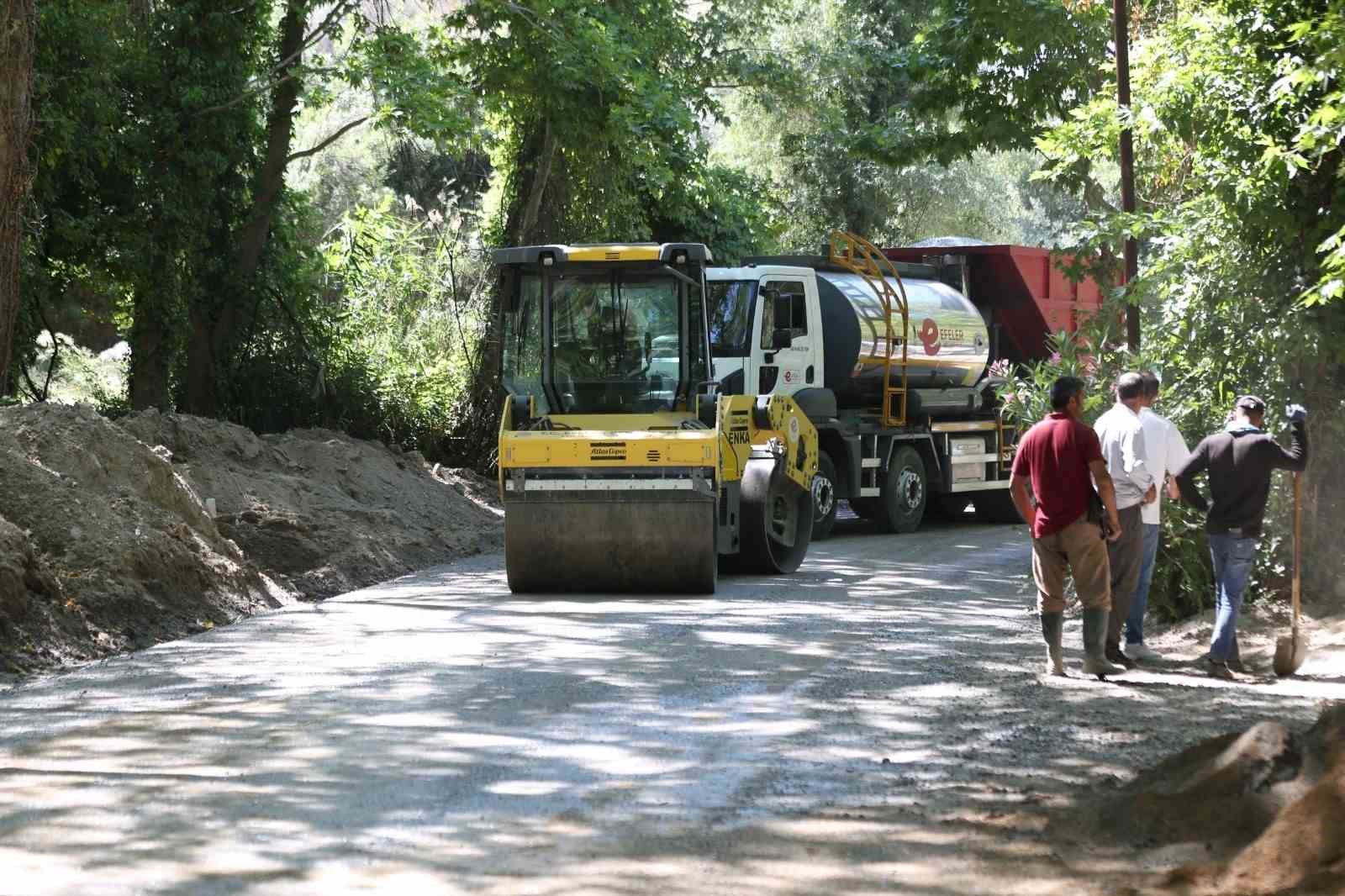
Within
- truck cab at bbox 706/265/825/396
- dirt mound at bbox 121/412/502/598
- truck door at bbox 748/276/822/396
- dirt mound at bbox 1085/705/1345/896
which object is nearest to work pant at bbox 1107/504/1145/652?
dirt mound at bbox 1085/705/1345/896

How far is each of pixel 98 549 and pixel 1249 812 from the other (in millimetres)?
9465

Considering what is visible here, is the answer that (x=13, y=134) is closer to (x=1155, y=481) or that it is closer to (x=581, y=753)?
(x=581, y=753)

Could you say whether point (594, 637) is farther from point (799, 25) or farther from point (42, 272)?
point (799, 25)

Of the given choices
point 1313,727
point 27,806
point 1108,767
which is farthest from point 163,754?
point 1313,727

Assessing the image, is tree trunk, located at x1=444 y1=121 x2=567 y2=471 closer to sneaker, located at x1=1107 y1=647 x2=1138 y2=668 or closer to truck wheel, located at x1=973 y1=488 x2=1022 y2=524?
truck wheel, located at x1=973 y1=488 x2=1022 y2=524

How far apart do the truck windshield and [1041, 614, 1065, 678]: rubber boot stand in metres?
6.41

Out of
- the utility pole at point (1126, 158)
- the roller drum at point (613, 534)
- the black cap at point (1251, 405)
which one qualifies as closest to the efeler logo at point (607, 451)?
the roller drum at point (613, 534)

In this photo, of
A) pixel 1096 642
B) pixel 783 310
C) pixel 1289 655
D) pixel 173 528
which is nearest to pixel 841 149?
pixel 783 310

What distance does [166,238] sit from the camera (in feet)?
75.8

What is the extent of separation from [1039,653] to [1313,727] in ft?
16.2

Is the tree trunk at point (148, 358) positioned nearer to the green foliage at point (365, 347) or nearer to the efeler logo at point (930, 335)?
the green foliage at point (365, 347)

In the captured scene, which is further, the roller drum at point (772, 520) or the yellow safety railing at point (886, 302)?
the yellow safety railing at point (886, 302)

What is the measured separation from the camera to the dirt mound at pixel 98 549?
474 inches

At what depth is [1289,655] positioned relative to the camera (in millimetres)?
10406
